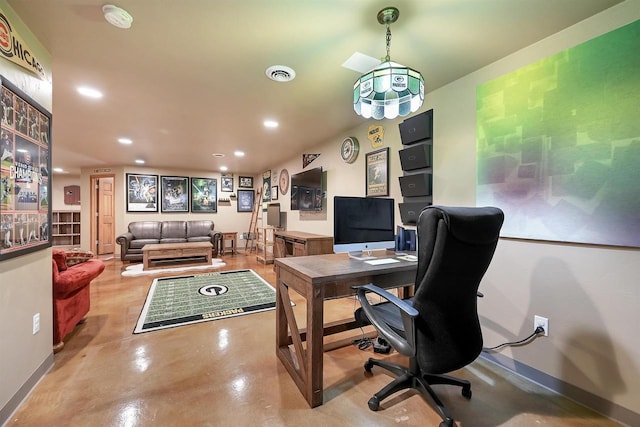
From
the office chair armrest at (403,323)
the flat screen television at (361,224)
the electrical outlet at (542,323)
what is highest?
the flat screen television at (361,224)

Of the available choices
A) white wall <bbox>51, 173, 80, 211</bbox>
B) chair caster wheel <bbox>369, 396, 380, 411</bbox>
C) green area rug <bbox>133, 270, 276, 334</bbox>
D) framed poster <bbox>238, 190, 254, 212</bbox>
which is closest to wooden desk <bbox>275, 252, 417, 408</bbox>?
chair caster wheel <bbox>369, 396, 380, 411</bbox>

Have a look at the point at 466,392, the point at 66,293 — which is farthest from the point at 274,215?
the point at 466,392

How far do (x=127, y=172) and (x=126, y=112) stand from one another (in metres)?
4.30

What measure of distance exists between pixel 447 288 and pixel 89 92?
350 cm

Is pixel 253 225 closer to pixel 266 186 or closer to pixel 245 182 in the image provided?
pixel 245 182

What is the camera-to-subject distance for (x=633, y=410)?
54.6 inches

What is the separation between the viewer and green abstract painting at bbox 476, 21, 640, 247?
1.40 meters

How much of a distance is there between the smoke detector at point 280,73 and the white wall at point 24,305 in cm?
150

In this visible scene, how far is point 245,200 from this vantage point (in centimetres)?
777

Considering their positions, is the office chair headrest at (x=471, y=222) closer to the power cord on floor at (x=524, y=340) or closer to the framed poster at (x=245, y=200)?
the power cord on floor at (x=524, y=340)

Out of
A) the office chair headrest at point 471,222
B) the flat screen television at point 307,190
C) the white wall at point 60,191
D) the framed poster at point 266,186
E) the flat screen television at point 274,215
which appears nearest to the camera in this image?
the office chair headrest at point 471,222

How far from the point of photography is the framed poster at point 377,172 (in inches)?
118

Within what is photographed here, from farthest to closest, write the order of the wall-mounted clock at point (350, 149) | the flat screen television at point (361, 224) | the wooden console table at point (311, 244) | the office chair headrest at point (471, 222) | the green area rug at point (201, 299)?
the wooden console table at point (311, 244)
the wall-mounted clock at point (350, 149)
the green area rug at point (201, 299)
the flat screen television at point (361, 224)
the office chair headrest at point (471, 222)

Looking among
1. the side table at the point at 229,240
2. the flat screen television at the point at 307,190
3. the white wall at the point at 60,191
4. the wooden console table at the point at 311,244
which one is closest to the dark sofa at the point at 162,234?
the side table at the point at 229,240
